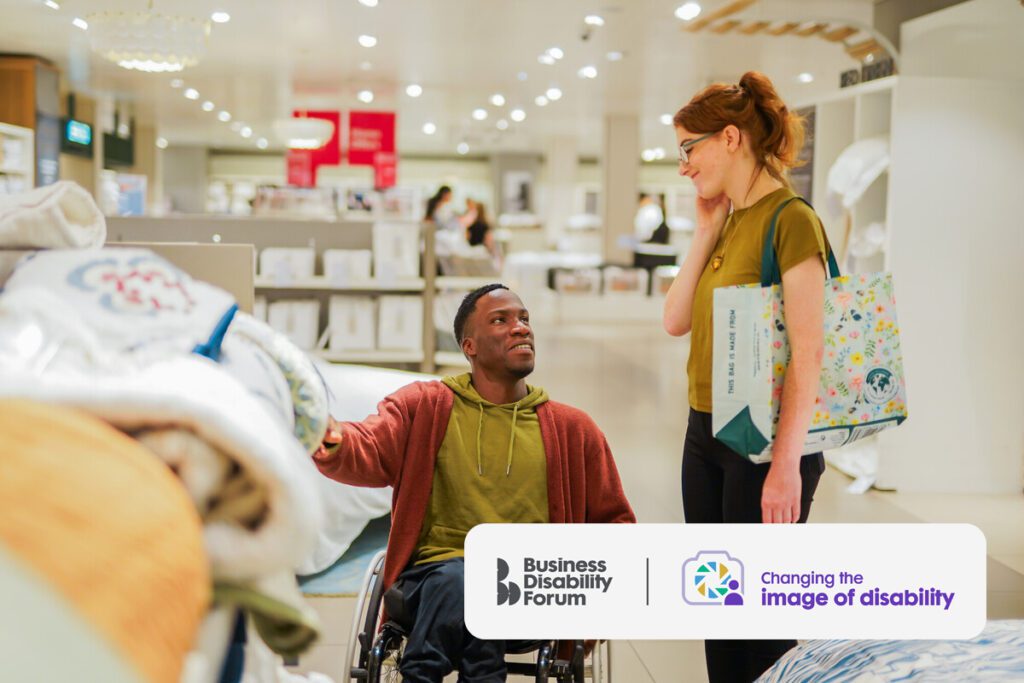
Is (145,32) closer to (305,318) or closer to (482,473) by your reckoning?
(305,318)

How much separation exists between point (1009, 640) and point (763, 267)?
587 millimetres

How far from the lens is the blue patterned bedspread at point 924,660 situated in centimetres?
133

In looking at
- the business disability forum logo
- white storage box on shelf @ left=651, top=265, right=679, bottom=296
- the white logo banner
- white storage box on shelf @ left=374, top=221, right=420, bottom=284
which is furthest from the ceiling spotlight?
white storage box on shelf @ left=651, top=265, right=679, bottom=296

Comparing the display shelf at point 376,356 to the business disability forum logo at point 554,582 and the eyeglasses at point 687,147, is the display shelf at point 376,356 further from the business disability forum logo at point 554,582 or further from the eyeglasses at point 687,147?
the business disability forum logo at point 554,582

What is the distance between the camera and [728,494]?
162cm

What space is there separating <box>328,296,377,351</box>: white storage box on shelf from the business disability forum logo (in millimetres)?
3461

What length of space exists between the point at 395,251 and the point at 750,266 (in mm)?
3717

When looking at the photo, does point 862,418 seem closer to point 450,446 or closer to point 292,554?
point 450,446

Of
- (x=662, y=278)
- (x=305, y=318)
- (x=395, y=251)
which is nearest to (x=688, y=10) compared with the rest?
(x=395, y=251)

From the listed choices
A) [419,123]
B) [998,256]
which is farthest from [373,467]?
[419,123]

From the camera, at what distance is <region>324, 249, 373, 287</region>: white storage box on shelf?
15.4 ft

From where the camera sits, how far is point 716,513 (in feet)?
5.56

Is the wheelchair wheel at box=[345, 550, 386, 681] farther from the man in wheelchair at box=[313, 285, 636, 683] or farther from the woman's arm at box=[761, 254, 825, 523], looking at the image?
the woman's arm at box=[761, 254, 825, 523]

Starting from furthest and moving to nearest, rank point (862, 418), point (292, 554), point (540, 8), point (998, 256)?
point (540, 8) < point (998, 256) < point (862, 418) < point (292, 554)
